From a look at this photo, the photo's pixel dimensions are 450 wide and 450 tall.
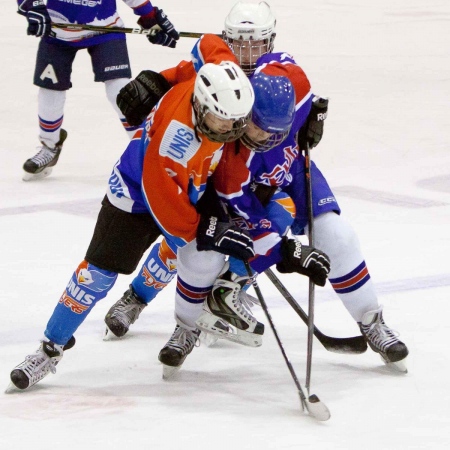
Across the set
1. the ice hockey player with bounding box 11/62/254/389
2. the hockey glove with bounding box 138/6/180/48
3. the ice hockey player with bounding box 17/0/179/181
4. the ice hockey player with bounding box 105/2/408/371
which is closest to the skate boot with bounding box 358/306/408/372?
the ice hockey player with bounding box 105/2/408/371

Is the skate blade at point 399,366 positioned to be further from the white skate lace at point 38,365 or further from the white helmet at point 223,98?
the white skate lace at point 38,365

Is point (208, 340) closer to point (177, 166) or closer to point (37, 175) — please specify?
point (177, 166)

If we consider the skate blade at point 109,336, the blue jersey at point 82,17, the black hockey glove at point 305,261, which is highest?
the black hockey glove at point 305,261

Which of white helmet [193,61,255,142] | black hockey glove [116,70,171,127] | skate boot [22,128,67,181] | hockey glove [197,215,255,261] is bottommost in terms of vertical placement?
skate boot [22,128,67,181]

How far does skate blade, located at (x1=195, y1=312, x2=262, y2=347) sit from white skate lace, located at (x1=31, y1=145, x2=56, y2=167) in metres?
2.61

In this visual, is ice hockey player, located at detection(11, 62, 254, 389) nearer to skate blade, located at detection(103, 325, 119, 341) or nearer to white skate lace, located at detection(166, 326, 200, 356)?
white skate lace, located at detection(166, 326, 200, 356)

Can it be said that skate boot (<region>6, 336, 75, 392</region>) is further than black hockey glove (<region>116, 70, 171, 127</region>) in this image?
No

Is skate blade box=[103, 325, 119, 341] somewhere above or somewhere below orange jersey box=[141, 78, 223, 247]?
below

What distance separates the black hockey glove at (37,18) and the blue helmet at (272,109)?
95.2 inches

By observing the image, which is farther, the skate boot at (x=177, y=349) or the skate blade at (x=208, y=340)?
the skate blade at (x=208, y=340)

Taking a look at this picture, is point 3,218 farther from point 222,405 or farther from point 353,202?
point 222,405

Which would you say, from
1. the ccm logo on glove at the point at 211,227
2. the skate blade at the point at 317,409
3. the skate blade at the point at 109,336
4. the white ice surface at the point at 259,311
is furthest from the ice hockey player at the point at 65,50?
the skate blade at the point at 317,409

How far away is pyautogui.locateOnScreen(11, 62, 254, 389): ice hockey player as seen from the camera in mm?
2684

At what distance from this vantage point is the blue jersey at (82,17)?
518cm
